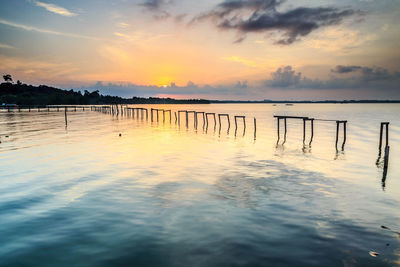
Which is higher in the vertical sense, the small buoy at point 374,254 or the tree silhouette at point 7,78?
the tree silhouette at point 7,78

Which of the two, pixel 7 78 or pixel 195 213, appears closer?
pixel 195 213

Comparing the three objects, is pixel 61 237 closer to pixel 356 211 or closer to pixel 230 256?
pixel 230 256

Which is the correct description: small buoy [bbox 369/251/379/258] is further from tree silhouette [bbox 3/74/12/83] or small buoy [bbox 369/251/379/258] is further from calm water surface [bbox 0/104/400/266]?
tree silhouette [bbox 3/74/12/83]

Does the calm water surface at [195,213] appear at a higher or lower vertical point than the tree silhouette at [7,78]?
lower

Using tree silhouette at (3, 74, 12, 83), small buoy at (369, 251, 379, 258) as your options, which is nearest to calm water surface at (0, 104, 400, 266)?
small buoy at (369, 251, 379, 258)

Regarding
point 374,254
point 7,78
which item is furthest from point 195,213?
point 7,78

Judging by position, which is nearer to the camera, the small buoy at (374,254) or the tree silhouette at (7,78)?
the small buoy at (374,254)

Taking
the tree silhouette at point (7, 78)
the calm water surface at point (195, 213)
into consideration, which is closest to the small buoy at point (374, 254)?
the calm water surface at point (195, 213)

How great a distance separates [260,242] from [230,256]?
1126mm

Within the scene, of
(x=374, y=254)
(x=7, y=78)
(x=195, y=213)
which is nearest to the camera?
(x=374, y=254)

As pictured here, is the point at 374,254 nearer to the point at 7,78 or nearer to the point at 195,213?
the point at 195,213

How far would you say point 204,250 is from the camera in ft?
22.1

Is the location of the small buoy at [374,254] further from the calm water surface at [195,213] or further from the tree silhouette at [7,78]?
the tree silhouette at [7,78]

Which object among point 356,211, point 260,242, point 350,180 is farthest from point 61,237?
point 350,180
